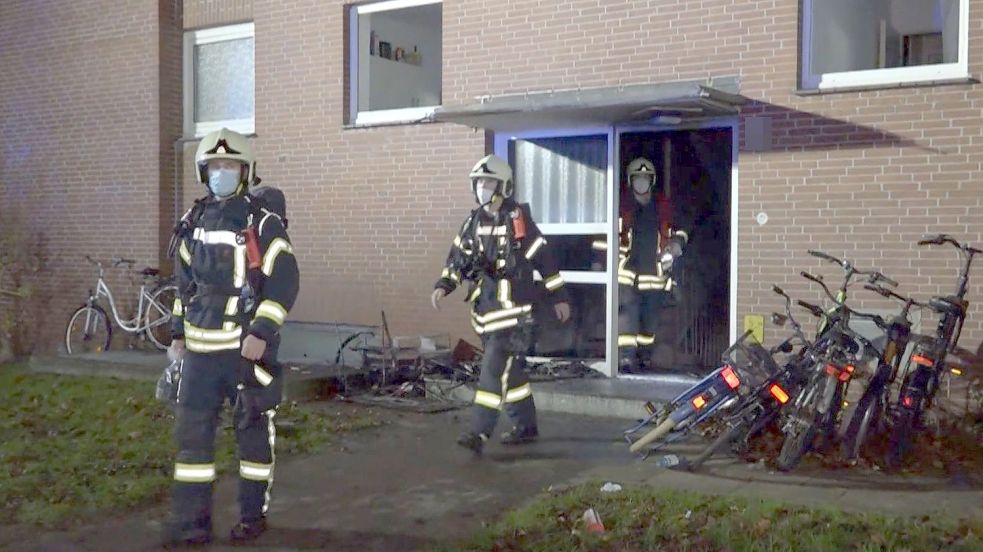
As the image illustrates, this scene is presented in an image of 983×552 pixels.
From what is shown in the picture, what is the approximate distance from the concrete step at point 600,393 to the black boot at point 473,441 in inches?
63.9

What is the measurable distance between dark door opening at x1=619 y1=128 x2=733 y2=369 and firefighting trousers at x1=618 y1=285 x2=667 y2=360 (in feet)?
0.66

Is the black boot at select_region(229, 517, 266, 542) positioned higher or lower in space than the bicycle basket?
lower

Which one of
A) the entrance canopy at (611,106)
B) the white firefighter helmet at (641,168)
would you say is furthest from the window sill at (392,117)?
the white firefighter helmet at (641,168)

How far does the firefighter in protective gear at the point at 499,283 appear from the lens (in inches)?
313

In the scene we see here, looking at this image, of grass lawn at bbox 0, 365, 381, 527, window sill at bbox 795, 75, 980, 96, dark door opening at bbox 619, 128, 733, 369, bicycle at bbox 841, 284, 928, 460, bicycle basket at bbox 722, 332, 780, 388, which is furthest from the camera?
dark door opening at bbox 619, 128, 733, 369

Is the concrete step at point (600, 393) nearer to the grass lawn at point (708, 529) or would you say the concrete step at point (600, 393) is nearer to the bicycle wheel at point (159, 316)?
the grass lawn at point (708, 529)

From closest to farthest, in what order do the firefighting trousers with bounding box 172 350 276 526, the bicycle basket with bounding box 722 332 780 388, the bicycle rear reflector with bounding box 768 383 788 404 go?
the firefighting trousers with bounding box 172 350 276 526 → the bicycle rear reflector with bounding box 768 383 788 404 → the bicycle basket with bounding box 722 332 780 388

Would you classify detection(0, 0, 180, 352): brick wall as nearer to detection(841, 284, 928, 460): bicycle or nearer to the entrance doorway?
the entrance doorway

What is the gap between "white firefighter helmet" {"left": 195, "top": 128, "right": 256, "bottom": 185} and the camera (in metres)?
6.00

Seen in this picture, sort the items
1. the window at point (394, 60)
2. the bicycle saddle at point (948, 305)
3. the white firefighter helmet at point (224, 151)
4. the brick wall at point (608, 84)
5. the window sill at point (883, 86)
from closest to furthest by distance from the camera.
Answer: the white firefighter helmet at point (224, 151) < the bicycle saddle at point (948, 305) < the window sill at point (883, 86) < the brick wall at point (608, 84) < the window at point (394, 60)

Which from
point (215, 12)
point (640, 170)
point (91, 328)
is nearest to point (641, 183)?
point (640, 170)

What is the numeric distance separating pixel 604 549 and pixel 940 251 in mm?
4575

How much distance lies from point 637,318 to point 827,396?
3.75 m

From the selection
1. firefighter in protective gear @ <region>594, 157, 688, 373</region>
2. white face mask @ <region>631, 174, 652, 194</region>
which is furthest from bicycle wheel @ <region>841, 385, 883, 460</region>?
white face mask @ <region>631, 174, 652, 194</region>
